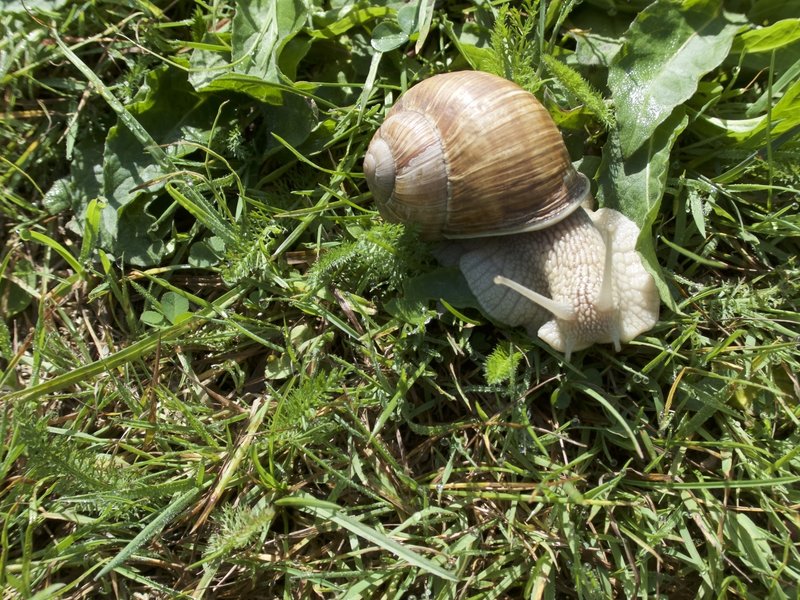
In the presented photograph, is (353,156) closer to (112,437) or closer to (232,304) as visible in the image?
(232,304)

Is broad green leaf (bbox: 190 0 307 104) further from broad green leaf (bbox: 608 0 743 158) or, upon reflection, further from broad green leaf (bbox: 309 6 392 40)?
broad green leaf (bbox: 608 0 743 158)

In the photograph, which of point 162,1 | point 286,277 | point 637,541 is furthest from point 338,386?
point 162,1

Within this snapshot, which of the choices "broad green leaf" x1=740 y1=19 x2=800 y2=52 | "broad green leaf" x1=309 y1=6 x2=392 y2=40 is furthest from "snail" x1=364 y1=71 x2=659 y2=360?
"broad green leaf" x1=740 y1=19 x2=800 y2=52

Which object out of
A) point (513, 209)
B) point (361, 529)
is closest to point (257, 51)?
point (513, 209)

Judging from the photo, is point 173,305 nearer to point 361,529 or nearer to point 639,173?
point 361,529

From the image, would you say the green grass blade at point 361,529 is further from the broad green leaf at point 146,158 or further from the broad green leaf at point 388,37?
the broad green leaf at point 388,37

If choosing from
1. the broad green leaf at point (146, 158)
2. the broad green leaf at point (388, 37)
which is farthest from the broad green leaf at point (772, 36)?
the broad green leaf at point (146, 158)
